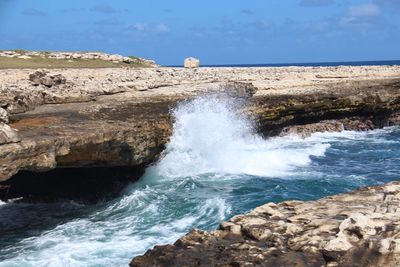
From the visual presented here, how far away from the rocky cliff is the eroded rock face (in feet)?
18.9

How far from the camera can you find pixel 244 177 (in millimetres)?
17281

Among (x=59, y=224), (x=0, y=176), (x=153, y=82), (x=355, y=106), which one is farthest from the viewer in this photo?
(x=355, y=106)

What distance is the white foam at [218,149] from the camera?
1798 centimetres

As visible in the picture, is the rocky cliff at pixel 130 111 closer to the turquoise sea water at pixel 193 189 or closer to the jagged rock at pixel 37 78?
the jagged rock at pixel 37 78

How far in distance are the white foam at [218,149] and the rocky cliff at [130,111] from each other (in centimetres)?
68

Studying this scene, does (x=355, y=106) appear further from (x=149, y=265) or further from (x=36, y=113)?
(x=149, y=265)

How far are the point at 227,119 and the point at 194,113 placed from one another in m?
2.38

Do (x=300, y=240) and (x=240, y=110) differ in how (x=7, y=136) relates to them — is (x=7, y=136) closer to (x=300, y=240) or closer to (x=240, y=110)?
(x=300, y=240)

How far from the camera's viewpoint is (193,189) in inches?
619

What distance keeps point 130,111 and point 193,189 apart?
3112 millimetres

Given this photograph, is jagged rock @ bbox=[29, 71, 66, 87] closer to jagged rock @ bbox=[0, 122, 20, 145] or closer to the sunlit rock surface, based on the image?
the sunlit rock surface

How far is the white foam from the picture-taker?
17978mm

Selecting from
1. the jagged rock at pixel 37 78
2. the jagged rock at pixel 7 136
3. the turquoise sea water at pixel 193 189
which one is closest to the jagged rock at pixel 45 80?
the jagged rock at pixel 37 78

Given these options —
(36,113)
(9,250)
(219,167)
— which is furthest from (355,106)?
(9,250)
